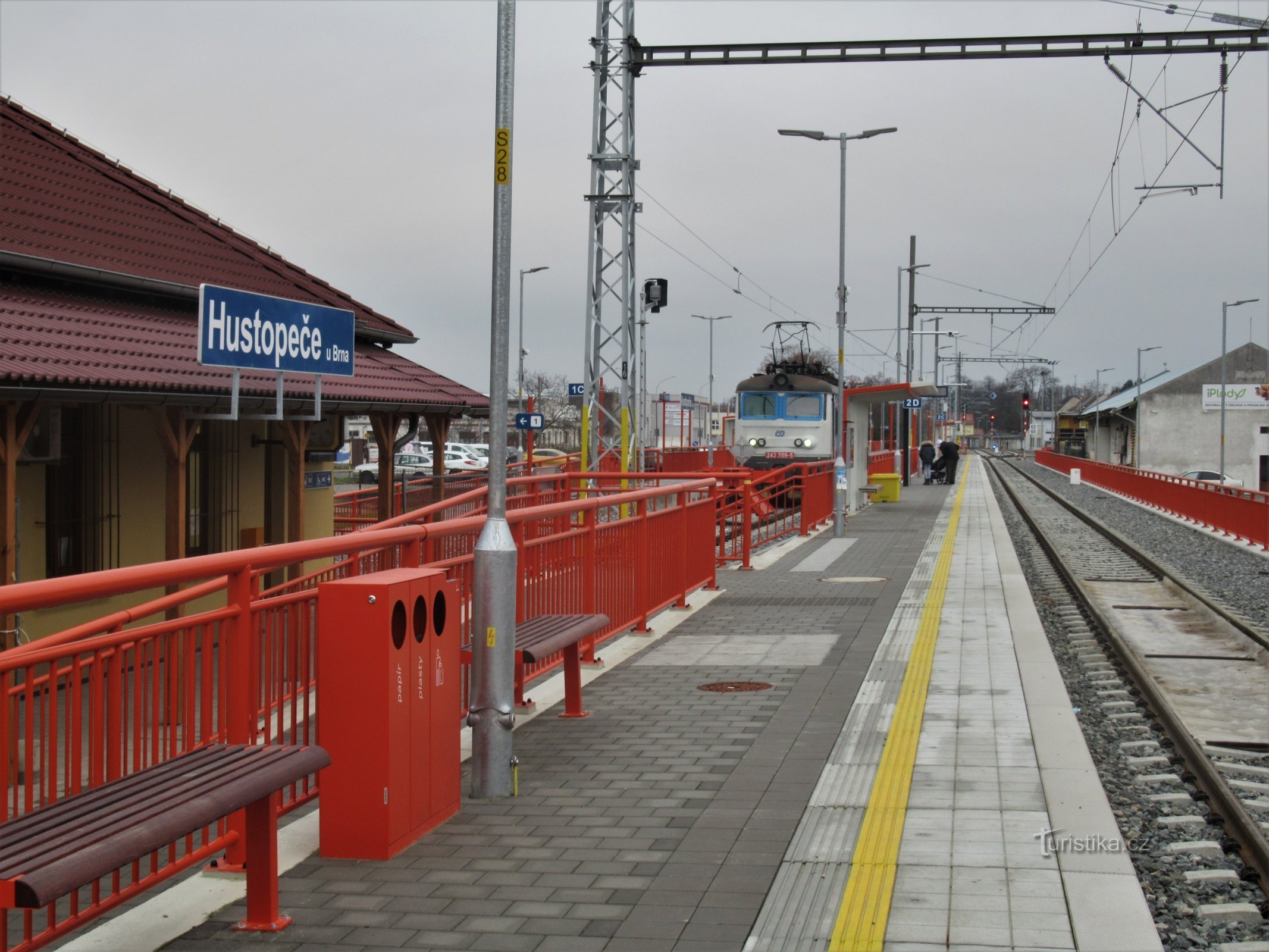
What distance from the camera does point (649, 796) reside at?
6.17 meters

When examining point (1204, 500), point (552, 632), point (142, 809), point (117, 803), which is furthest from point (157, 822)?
point (1204, 500)

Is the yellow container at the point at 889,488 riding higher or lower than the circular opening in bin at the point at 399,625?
lower

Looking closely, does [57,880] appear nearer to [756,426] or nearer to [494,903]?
[494,903]

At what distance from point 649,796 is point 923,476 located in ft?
165

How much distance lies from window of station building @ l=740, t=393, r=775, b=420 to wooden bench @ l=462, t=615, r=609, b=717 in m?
25.1

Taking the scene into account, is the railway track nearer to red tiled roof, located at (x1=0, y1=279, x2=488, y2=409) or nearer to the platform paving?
the platform paving

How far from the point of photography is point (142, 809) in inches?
153

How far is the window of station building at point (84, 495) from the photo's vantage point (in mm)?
11602

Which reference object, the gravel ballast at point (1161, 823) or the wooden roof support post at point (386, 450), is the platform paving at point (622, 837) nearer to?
the gravel ballast at point (1161, 823)

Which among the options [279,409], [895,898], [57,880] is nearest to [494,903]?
[895,898]

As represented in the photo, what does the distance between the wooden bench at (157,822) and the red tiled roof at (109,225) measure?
8209 millimetres

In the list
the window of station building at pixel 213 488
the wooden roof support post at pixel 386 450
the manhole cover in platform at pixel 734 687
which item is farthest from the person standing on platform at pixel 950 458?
the manhole cover in platform at pixel 734 687

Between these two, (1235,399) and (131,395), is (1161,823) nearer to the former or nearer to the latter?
(131,395)

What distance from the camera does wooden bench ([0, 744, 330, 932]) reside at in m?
3.38
